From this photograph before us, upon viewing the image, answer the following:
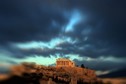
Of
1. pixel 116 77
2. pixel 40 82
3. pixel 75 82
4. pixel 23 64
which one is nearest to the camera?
pixel 23 64

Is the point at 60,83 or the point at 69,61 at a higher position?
the point at 69,61

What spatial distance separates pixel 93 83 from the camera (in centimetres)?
1351

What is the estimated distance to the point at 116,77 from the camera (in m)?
13.4

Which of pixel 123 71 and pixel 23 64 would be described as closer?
pixel 23 64

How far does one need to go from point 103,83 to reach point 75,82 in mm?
5227

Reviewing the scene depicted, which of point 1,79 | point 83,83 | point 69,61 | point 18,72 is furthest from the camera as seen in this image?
point 69,61

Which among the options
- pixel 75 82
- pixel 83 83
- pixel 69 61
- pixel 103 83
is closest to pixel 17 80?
pixel 103 83

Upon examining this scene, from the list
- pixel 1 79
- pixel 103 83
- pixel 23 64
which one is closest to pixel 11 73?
pixel 1 79

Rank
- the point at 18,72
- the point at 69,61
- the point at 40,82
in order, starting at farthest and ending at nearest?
the point at 69,61, the point at 40,82, the point at 18,72

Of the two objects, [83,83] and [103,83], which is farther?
[83,83]

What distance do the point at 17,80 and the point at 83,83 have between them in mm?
8262

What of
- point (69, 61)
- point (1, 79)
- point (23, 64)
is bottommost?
point (1, 79)

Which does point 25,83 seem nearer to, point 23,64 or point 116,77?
point 23,64

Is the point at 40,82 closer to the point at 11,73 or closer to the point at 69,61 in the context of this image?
the point at 11,73
